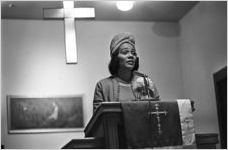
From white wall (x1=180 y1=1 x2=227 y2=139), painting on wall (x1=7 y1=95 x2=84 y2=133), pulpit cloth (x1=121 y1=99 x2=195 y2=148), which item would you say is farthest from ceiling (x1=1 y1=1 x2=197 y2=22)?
pulpit cloth (x1=121 y1=99 x2=195 y2=148)

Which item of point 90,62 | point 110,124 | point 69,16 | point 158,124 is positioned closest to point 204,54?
point 90,62

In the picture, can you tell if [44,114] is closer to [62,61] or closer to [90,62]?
[62,61]

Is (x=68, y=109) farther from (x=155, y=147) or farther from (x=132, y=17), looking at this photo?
(x=155, y=147)

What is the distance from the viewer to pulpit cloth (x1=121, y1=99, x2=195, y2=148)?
271cm

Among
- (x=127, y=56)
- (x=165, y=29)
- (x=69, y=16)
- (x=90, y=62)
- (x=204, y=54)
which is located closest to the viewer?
(x=127, y=56)

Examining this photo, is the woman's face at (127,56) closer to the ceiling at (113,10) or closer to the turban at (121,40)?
the turban at (121,40)

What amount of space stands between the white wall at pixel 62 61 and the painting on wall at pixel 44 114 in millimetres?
71

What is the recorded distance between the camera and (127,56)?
3357mm

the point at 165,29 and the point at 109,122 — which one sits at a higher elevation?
the point at 165,29

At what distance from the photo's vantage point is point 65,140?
617cm

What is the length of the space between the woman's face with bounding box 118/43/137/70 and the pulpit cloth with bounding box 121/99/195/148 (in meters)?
0.59

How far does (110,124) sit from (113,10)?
404 cm

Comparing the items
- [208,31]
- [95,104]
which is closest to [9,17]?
[208,31]

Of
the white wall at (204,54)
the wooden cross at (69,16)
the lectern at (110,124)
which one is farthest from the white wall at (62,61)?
the lectern at (110,124)
